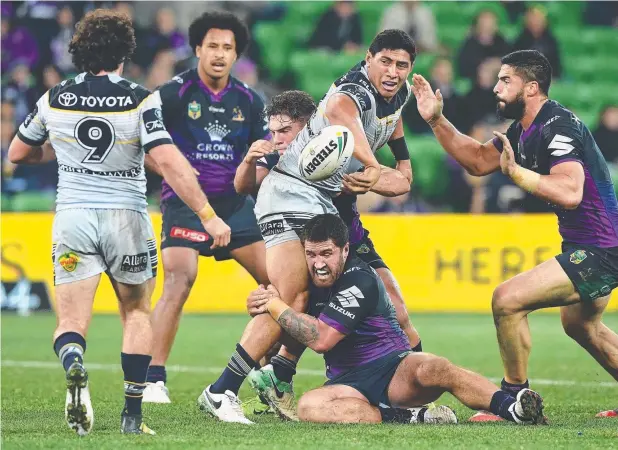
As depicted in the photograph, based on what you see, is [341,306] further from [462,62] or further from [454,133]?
[462,62]

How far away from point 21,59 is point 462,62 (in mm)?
7524

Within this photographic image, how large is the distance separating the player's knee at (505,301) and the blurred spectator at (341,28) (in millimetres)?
13194

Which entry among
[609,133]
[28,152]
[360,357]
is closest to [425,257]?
[609,133]

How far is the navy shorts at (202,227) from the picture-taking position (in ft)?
30.6

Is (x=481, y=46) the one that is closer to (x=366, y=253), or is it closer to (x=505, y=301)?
(x=366, y=253)

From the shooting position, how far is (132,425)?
669 centimetres

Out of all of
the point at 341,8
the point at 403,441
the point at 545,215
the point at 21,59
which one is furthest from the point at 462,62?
the point at 403,441

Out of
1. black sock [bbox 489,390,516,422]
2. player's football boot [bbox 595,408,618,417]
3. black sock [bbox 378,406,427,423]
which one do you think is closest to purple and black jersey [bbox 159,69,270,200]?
black sock [bbox 378,406,427,423]

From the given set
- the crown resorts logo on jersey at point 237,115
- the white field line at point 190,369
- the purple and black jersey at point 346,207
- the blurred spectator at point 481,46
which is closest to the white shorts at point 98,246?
the purple and black jersey at point 346,207

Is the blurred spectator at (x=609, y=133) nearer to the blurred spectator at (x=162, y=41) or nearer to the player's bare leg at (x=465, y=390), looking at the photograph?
the blurred spectator at (x=162, y=41)

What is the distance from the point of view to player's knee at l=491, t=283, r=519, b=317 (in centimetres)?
753

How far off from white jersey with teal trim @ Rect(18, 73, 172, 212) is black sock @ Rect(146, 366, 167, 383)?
223cm

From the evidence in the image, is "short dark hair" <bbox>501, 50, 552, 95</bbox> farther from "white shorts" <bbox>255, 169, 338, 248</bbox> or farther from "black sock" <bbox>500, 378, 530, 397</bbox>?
"black sock" <bbox>500, 378, 530, 397</bbox>

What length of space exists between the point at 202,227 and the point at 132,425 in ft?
9.43
